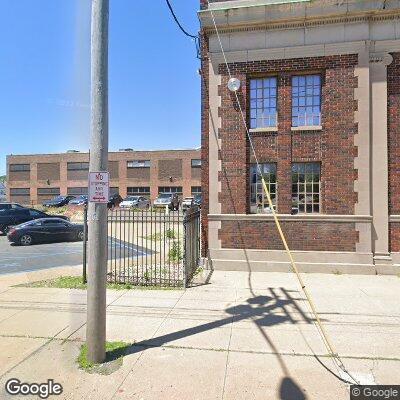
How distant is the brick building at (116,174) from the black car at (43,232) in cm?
3421

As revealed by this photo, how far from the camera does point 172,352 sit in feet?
Answer: 15.9

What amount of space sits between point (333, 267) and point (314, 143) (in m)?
3.75

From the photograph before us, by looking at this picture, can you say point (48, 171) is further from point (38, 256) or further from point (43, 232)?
point (38, 256)

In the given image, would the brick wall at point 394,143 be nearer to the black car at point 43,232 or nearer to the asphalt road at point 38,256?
the asphalt road at point 38,256

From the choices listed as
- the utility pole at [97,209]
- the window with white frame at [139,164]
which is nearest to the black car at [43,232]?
the utility pole at [97,209]

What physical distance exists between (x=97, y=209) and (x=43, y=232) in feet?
47.3

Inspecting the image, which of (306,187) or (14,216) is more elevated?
(306,187)

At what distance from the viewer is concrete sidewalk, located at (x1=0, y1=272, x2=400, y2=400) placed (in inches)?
159

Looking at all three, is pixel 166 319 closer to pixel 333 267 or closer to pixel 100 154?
pixel 100 154

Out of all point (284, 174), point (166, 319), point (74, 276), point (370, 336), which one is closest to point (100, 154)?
point (166, 319)

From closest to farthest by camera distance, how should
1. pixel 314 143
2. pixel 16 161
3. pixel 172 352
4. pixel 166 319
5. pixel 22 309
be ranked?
pixel 172 352 → pixel 166 319 → pixel 22 309 → pixel 314 143 → pixel 16 161

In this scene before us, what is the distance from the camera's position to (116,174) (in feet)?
178

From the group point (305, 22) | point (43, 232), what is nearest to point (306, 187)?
point (305, 22)

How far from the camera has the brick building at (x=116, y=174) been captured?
52.8 metres
